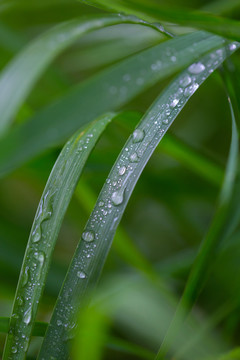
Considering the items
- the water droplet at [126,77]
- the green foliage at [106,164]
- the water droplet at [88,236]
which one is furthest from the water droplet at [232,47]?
the water droplet at [88,236]

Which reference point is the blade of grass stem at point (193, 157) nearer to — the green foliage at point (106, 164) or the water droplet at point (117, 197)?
the green foliage at point (106, 164)

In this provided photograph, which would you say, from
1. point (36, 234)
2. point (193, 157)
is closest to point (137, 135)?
point (36, 234)

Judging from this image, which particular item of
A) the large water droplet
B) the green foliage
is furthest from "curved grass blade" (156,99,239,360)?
the large water droplet

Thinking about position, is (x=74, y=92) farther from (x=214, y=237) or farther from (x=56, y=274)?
(x=56, y=274)

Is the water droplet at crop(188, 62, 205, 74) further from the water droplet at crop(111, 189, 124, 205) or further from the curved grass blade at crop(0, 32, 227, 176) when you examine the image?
the water droplet at crop(111, 189, 124, 205)

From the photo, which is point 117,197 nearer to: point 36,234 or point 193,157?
point 36,234
